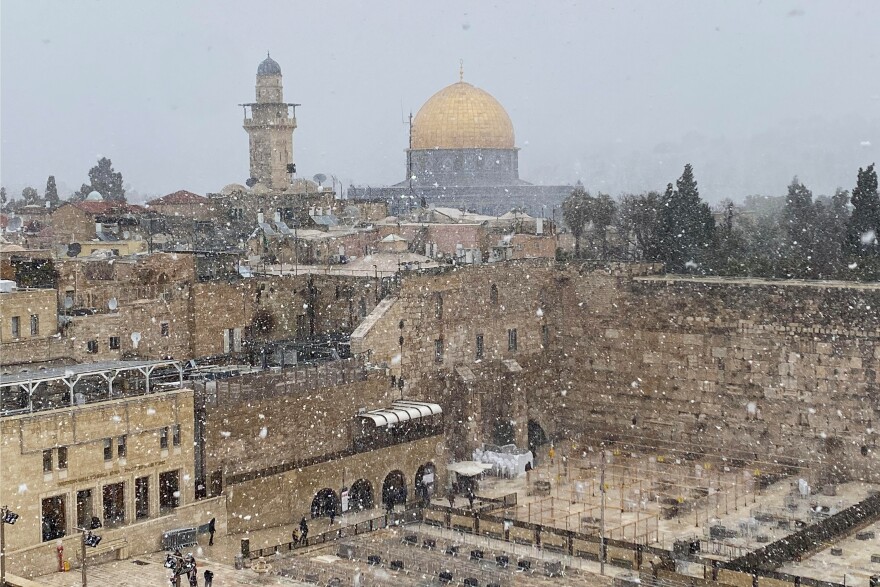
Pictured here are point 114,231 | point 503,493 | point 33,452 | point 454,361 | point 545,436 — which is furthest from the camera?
point 114,231

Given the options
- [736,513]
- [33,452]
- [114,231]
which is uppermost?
[114,231]

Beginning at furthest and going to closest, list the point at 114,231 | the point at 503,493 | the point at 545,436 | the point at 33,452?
the point at 114,231 → the point at 545,436 → the point at 503,493 → the point at 33,452

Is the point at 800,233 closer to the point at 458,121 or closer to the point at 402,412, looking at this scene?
the point at 458,121

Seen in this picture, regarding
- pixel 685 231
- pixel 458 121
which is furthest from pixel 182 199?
pixel 685 231

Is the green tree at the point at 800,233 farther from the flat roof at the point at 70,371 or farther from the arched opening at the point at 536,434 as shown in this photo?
the flat roof at the point at 70,371

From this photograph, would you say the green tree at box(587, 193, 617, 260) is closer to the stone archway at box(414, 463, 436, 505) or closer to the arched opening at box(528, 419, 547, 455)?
the arched opening at box(528, 419, 547, 455)

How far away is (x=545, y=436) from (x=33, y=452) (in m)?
19.2

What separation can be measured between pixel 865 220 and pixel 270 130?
1223 inches

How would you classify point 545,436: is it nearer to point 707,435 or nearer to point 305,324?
point 707,435

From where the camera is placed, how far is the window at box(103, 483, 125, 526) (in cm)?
2866

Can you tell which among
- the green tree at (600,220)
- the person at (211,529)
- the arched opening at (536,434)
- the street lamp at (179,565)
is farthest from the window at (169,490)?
the green tree at (600,220)

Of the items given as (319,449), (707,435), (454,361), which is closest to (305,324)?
(454,361)

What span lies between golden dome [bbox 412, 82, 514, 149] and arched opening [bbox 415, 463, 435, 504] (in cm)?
4074

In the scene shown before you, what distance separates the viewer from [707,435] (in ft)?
133
